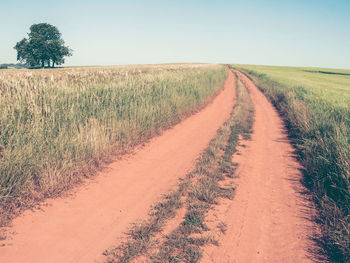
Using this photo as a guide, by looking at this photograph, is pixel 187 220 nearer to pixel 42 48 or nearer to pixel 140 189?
pixel 140 189

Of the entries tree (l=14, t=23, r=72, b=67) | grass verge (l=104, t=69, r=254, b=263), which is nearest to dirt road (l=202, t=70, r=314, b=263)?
grass verge (l=104, t=69, r=254, b=263)

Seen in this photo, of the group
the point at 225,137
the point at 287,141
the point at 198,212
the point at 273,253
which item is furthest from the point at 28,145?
the point at 287,141

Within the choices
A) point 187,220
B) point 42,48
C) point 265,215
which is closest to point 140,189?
point 187,220

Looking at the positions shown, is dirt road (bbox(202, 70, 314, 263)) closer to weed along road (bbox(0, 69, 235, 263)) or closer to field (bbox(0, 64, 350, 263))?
field (bbox(0, 64, 350, 263))

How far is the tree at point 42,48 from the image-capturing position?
4566 centimetres

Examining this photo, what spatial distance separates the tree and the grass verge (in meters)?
50.4

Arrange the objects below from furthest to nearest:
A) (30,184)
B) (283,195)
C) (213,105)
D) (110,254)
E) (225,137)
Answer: (213,105) → (225,137) → (283,195) → (30,184) → (110,254)

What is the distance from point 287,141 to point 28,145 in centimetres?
820

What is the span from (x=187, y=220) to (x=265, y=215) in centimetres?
146

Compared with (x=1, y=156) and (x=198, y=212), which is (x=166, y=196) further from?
(x=1, y=156)

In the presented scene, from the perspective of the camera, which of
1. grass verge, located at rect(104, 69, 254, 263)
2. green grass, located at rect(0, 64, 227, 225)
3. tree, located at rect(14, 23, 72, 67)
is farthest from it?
tree, located at rect(14, 23, 72, 67)

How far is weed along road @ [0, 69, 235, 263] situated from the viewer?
317 centimetres

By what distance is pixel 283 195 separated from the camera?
4891 millimetres

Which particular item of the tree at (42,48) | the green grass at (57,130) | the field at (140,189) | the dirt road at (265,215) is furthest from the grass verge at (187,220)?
the tree at (42,48)
